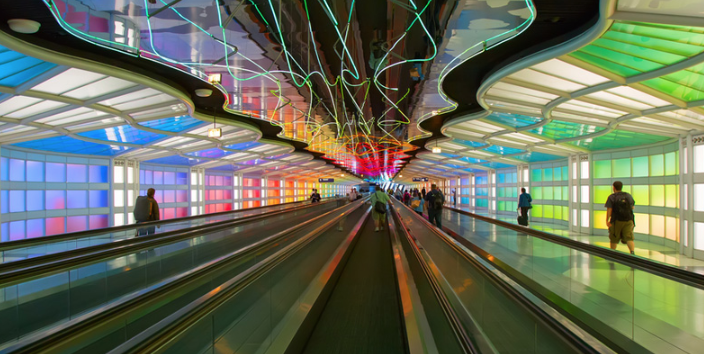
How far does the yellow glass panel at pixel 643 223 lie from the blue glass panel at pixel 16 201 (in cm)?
2630

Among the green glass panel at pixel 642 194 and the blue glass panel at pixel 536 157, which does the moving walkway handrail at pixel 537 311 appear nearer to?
the green glass panel at pixel 642 194

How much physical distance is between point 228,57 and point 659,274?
8.22 meters

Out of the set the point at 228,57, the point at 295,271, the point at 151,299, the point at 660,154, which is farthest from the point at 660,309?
the point at 660,154

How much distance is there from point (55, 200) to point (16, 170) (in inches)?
91.1

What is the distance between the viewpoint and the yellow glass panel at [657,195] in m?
Answer: 13.9

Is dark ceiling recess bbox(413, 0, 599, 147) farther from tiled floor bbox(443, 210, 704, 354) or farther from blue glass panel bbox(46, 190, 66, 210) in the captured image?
blue glass panel bbox(46, 190, 66, 210)

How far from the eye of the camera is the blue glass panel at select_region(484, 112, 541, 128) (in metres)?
12.2

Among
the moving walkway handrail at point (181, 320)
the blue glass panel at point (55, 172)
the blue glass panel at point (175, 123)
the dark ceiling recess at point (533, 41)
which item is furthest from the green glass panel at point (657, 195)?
the blue glass panel at point (55, 172)

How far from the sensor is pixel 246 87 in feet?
34.5

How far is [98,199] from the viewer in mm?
18734

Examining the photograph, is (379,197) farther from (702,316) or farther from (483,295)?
(702,316)

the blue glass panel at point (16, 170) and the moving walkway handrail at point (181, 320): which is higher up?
the blue glass panel at point (16, 170)

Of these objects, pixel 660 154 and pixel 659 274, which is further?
pixel 660 154

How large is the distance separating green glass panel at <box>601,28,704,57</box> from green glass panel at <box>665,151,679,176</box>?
9575 millimetres
